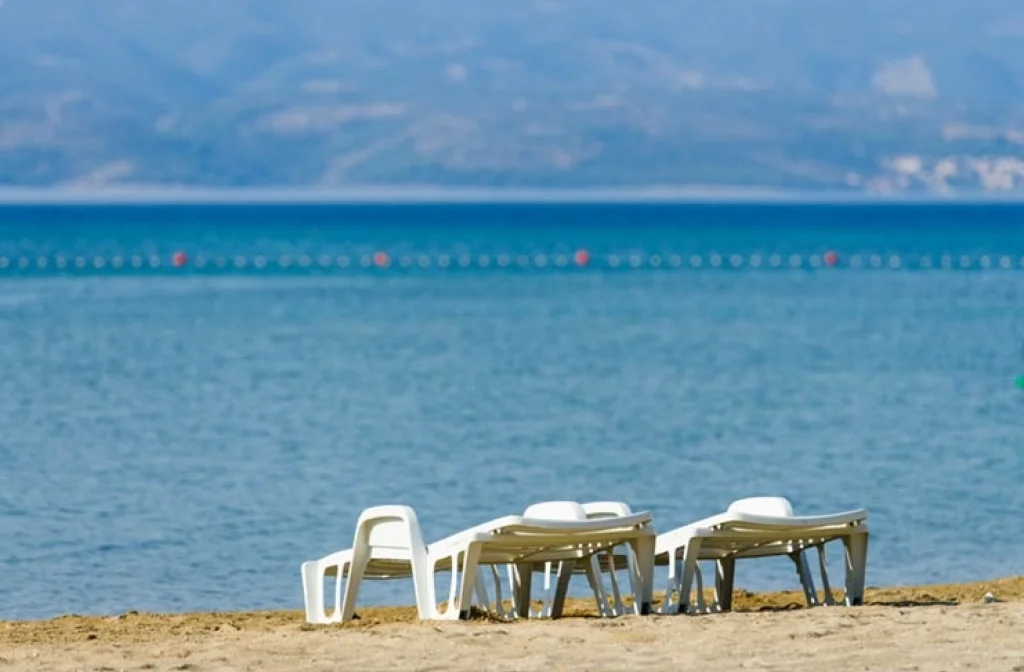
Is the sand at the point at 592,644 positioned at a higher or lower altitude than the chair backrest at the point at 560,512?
lower

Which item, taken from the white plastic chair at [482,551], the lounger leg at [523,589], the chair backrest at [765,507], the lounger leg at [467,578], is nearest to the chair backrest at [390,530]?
the white plastic chair at [482,551]

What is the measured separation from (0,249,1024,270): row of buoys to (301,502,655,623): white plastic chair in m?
62.0

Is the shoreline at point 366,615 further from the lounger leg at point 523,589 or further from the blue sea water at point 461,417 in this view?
the blue sea water at point 461,417

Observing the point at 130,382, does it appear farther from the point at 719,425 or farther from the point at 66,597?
the point at 66,597

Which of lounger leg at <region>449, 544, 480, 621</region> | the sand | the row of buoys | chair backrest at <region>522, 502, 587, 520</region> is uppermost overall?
the row of buoys

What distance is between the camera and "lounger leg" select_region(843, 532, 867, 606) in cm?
971

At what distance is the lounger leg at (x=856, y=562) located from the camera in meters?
9.71

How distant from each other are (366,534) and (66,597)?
3.82 meters

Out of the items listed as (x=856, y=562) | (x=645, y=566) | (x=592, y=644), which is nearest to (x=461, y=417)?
(x=856, y=562)

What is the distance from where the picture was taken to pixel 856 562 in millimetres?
9742

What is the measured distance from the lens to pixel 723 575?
33.7ft

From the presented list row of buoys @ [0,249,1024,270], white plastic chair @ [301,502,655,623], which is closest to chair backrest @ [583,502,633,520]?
white plastic chair @ [301,502,655,623]

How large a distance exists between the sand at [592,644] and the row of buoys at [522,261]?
62.9 metres

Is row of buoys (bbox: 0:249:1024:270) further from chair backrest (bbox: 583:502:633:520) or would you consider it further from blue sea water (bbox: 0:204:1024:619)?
chair backrest (bbox: 583:502:633:520)
